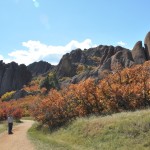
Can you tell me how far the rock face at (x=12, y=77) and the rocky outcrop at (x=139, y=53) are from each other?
3641 inches

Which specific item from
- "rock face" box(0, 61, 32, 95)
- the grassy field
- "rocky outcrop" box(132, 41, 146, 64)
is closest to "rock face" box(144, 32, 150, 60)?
"rocky outcrop" box(132, 41, 146, 64)

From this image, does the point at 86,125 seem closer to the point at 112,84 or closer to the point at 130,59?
the point at 112,84

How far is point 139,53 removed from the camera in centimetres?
8550

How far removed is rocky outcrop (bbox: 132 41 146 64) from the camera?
83.9 m

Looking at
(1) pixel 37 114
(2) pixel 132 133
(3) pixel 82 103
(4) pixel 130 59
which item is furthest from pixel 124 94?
(4) pixel 130 59

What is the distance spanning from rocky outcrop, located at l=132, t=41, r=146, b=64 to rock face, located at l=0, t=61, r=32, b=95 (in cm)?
9248

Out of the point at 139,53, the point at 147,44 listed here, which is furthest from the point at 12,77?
the point at 147,44

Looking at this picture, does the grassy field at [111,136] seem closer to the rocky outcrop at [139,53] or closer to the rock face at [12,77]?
the rocky outcrop at [139,53]

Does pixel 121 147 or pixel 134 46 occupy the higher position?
pixel 134 46

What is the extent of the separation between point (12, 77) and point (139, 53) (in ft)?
321

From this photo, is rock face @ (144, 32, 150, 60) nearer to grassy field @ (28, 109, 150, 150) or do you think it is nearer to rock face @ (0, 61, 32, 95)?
grassy field @ (28, 109, 150, 150)

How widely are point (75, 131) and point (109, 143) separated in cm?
786

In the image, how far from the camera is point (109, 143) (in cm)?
2389

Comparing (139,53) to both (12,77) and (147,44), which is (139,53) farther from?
(12,77)
